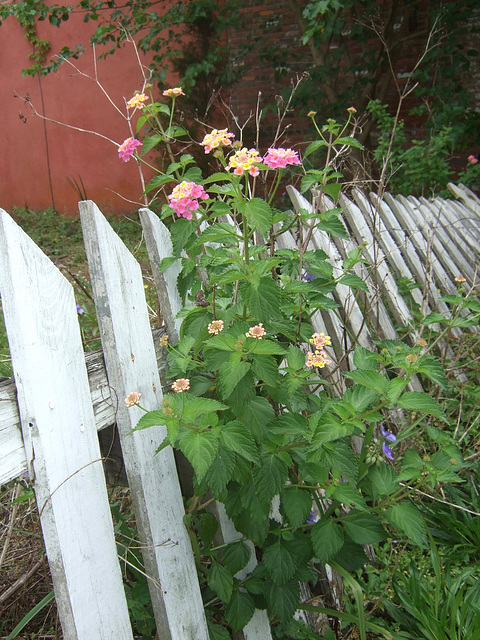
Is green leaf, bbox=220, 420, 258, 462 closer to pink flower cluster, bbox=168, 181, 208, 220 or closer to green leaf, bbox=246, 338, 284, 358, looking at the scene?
green leaf, bbox=246, 338, 284, 358

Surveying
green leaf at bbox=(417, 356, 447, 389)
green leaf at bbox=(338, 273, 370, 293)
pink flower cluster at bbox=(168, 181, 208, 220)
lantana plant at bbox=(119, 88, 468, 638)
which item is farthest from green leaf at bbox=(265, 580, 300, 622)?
pink flower cluster at bbox=(168, 181, 208, 220)

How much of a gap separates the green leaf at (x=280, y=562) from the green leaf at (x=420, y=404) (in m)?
0.49

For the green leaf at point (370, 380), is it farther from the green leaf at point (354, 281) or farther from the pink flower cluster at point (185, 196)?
the pink flower cluster at point (185, 196)

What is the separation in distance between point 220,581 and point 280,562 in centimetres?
16

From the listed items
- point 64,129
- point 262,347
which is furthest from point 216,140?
point 64,129

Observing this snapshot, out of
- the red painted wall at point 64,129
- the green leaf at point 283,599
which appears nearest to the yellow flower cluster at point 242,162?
the green leaf at point 283,599

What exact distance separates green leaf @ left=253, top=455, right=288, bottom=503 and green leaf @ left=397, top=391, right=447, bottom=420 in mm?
309

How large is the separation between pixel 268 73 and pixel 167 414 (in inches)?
308

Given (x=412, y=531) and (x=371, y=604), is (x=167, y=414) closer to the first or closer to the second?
(x=412, y=531)

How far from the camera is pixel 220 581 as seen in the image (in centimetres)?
130

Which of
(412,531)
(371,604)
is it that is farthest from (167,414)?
(371,604)

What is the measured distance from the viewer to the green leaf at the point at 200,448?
981 mm

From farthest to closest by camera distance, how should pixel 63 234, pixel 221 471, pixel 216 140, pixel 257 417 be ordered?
1. pixel 63 234
2. pixel 216 140
3. pixel 257 417
4. pixel 221 471

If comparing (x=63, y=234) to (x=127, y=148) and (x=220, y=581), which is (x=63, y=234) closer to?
(x=127, y=148)
